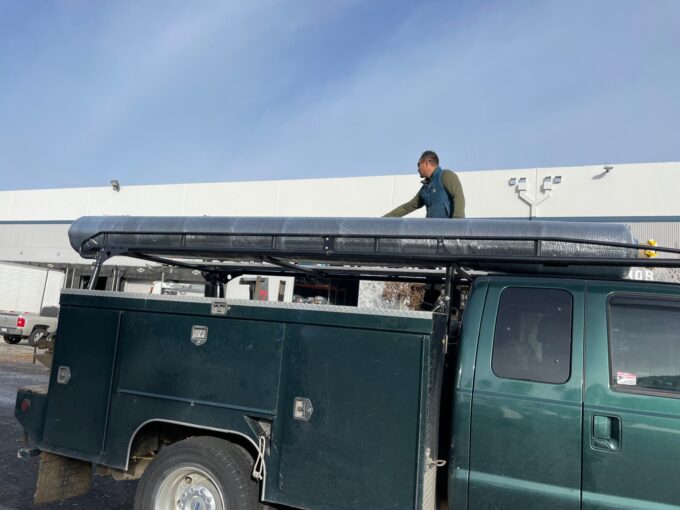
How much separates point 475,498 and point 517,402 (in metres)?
0.59

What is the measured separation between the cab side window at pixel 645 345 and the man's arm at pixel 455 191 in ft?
5.57

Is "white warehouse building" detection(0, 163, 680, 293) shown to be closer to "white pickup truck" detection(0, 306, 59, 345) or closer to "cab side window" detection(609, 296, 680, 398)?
"white pickup truck" detection(0, 306, 59, 345)

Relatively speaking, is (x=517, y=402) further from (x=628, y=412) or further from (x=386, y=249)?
(x=386, y=249)

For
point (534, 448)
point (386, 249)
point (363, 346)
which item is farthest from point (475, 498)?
point (386, 249)

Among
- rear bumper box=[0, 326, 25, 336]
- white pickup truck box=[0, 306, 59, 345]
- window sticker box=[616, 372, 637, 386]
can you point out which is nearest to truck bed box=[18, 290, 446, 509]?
window sticker box=[616, 372, 637, 386]

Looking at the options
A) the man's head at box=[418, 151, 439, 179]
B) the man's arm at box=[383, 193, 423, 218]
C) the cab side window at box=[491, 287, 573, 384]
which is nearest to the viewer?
the cab side window at box=[491, 287, 573, 384]

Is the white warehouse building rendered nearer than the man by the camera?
No

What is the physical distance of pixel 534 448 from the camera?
10.1 feet

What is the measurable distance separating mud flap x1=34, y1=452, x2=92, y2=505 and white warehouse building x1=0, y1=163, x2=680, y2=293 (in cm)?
1505

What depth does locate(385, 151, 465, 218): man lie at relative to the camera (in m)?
4.70

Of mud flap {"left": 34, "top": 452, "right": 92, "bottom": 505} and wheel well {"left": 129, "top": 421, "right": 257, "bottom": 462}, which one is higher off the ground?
wheel well {"left": 129, "top": 421, "right": 257, "bottom": 462}

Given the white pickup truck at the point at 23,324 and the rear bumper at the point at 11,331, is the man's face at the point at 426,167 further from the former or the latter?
the rear bumper at the point at 11,331

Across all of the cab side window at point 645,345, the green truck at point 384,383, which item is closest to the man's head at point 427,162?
the green truck at point 384,383

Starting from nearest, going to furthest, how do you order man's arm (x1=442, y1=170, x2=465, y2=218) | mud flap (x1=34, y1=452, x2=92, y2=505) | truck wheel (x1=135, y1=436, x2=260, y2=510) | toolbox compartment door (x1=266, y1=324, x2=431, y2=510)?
toolbox compartment door (x1=266, y1=324, x2=431, y2=510)
truck wheel (x1=135, y1=436, x2=260, y2=510)
mud flap (x1=34, y1=452, x2=92, y2=505)
man's arm (x1=442, y1=170, x2=465, y2=218)
